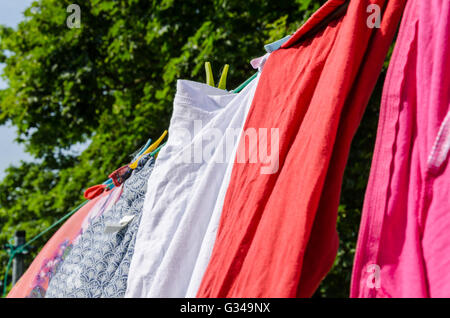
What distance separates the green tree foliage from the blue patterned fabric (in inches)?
68.9

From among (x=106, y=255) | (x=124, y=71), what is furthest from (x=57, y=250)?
(x=124, y=71)

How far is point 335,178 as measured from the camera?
68 centimetres

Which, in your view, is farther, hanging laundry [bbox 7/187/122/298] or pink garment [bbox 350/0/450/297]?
hanging laundry [bbox 7/187/122/298]

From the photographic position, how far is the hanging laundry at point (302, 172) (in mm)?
639

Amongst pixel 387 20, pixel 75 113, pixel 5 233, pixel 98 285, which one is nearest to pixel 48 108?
pixel 75 113

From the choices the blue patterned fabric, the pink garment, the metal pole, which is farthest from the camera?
the metal pole

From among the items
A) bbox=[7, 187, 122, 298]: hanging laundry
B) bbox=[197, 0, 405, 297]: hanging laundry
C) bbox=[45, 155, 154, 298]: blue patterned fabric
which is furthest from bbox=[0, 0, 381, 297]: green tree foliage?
bbox=[197, 0, 405, 297]: hanging laundry

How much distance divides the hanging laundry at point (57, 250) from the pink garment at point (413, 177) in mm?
737

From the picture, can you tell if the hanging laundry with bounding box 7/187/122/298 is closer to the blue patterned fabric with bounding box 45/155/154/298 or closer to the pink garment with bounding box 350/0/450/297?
the blue patterned fabric with bounding box 45/155/154/298

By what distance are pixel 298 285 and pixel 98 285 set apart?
46 centimetres

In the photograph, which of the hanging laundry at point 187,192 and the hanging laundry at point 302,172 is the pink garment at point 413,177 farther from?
the hanging laundry at point 187,192

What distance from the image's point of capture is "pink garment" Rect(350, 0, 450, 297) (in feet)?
1.96

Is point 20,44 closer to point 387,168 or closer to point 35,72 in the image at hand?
point 35,72

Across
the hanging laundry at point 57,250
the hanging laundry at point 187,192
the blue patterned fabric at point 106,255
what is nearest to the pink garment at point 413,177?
the hanging laundry at point 187,192
